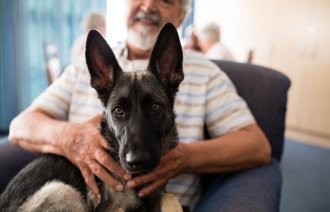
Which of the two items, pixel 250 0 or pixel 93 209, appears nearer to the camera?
pixel 93 209

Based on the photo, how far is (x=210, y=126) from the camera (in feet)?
4.97

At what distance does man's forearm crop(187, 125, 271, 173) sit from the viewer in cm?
132

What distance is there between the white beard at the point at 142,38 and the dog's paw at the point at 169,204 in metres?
0.69

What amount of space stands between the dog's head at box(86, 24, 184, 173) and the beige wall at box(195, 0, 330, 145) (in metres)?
4.15

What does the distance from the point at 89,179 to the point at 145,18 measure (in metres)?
0.78

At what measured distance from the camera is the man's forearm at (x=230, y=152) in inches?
51.8

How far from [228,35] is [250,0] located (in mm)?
670

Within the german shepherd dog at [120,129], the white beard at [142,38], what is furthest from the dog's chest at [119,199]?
the white beard at [142,38]

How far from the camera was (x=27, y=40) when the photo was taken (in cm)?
415

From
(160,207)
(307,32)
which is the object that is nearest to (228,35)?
(307,32)

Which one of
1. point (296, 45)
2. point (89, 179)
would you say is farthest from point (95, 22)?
point (296, 45)

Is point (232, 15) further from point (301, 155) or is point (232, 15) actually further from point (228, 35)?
point (301, 155)

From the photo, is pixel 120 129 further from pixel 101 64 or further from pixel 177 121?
pixel 177 121

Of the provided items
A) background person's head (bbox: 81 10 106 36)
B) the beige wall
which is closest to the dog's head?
background person's head (bbox: 81 10 106 36)
